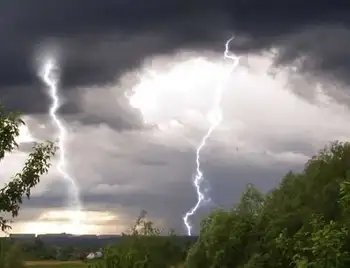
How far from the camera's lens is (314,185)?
58750 millimetres

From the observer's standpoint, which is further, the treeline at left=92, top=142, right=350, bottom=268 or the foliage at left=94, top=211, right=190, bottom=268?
the foliage at left=94, top=211, right=190, bottom=268

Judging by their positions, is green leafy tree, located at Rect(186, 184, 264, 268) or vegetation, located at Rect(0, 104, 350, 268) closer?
vegetation, located at Rect(0, 104, 350, 268)

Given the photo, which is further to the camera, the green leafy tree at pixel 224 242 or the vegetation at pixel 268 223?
the green leafy tree at pixel 224 242

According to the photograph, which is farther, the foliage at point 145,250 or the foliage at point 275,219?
the foliage at point 145,250

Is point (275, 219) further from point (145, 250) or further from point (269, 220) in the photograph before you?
point (145, 250)

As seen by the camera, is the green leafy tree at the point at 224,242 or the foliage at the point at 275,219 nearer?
the foliage at the point at 275,219

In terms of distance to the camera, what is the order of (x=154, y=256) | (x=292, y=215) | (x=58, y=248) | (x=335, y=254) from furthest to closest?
(x=58, y=248), (x=154, y=256), (x=292, y=215), (x=335, y=254)

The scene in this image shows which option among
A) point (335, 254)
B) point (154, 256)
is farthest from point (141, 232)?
point (335, 254)

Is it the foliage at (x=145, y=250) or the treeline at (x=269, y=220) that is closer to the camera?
the treeline at (x=269, y=220)

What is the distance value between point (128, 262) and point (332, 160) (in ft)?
84.1

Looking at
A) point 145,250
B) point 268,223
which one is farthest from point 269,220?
point 145,250

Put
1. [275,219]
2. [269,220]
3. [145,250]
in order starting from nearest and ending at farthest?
[275,219] < [269,220] < [145,250]

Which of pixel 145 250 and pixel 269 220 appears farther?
pixel 145 250

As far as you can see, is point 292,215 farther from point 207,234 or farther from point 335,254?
point 335,254
